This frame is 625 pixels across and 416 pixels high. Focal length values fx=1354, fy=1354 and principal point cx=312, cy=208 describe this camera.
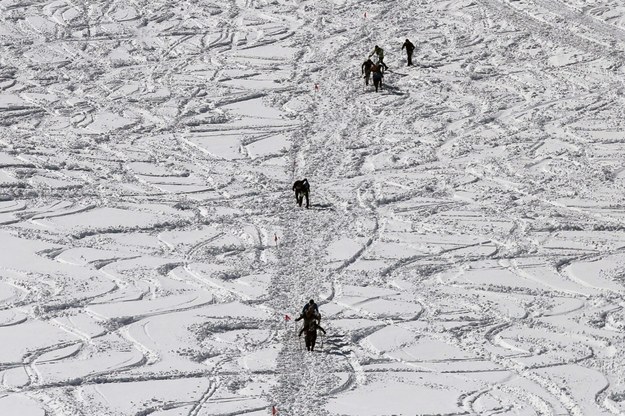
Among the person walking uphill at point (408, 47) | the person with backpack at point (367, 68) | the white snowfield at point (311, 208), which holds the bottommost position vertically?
the white snowfield at point (311, 208)

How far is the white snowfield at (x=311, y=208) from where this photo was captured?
75.8 feet

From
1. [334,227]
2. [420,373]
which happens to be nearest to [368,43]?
[334,227]

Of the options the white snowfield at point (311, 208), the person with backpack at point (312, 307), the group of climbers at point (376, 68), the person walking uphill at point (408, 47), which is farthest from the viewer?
the person walking uphill at point (408, 47)

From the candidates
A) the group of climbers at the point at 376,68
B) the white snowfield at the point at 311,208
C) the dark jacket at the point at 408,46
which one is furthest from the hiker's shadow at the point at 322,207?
the dark jacket at the point at 408,46

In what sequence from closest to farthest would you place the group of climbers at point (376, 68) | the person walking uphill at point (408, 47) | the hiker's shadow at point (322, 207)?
the hiker's shadow at point (322, 207)
the group of climbers at point (376, 68)
the person walking uphill at point (408, 47)

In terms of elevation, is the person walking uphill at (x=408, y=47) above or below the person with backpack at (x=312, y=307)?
above

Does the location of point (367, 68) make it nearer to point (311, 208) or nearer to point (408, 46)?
point (408, 46)

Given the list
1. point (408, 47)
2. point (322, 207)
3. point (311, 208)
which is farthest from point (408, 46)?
point (311, 208)

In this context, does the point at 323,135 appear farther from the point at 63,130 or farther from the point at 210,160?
the point at 63,130

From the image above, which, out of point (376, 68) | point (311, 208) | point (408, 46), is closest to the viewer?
point (311, 208)

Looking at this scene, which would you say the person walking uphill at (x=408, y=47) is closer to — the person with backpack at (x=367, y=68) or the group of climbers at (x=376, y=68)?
the group of climbers at (x=376, y=68)

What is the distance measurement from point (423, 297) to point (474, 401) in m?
4.91

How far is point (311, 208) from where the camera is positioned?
31.7m

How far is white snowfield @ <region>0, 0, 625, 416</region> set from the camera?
23109 millimetres
